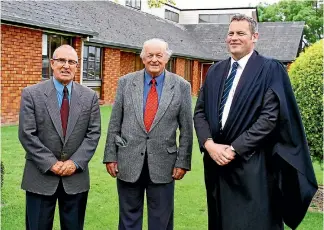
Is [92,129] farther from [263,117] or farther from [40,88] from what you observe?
[263,117]

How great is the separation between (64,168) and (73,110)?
52 centimetres

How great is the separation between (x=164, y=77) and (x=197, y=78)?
26.7m

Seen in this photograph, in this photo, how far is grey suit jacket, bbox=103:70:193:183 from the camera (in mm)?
3930

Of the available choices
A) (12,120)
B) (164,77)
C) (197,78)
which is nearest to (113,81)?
(12,120)

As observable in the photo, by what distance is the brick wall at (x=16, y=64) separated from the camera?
1202 cm

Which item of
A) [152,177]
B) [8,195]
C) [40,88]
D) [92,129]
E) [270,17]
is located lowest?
[8,195]

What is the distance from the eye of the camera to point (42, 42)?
542 inches

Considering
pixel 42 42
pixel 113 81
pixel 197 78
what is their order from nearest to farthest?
1. pixel 42 42
2. pixel 113 81
3. pixel 197 78

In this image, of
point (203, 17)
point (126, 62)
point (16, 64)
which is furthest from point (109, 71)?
point (203, 17)

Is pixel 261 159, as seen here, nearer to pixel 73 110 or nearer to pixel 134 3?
pixel 73 110

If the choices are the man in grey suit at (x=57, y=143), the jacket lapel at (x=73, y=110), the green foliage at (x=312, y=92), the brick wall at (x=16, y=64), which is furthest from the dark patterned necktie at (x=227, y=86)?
the brick wall at (x=16, y=64)

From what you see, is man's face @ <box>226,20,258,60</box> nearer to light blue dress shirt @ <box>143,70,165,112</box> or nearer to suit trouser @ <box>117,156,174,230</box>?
light blue dress shirt @ <box>143,70,165,112</box>

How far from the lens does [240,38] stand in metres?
3.61

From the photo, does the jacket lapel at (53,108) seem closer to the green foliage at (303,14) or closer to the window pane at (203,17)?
the window pane at (203,17)
